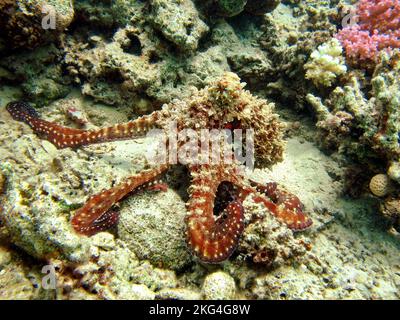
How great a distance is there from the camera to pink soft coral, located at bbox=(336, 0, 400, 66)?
557cm

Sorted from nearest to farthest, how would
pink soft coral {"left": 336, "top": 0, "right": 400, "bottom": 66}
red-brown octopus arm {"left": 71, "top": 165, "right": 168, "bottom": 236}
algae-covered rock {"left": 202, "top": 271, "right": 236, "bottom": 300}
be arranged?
algae-covered rock {"left": 202, "top": 271, "right": 236, "bottom": 300} < red-brown octopus arm {"left": 71, "top": 165, "right": 168, "bottom": 236} < pink soft coral {"left": 336, "top": 0, "right": 400, "bottom": 66}

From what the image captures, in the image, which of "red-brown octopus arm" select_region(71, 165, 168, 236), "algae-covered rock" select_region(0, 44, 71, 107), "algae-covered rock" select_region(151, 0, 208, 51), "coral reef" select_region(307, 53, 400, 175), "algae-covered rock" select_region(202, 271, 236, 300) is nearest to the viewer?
"algae-covered rock" select_region(202, 271, 236, 300)

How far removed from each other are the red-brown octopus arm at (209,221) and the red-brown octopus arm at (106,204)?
0.59 meters

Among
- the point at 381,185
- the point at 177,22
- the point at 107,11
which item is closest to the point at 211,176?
the point at 381,185

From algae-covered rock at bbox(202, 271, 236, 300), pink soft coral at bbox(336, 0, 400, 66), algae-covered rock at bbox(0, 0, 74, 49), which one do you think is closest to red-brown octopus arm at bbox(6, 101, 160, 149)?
algae-covered rock at bbox(0, 0, 74, 49)

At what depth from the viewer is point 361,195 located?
15.5 feet

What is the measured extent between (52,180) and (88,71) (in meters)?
2.56

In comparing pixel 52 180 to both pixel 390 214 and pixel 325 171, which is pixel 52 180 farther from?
pixel 390 214

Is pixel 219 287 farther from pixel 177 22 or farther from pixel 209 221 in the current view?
pixel 177 22

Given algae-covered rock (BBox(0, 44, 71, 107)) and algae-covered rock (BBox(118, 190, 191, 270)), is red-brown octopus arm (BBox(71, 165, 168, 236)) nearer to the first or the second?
algae-covered rock (BBox(118, 190, 191, 270))

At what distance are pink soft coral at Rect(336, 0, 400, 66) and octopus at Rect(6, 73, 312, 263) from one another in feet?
8.86

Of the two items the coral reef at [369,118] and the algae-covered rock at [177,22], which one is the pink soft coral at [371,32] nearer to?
the coral reef at [369,118]

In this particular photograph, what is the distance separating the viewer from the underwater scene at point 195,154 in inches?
130
